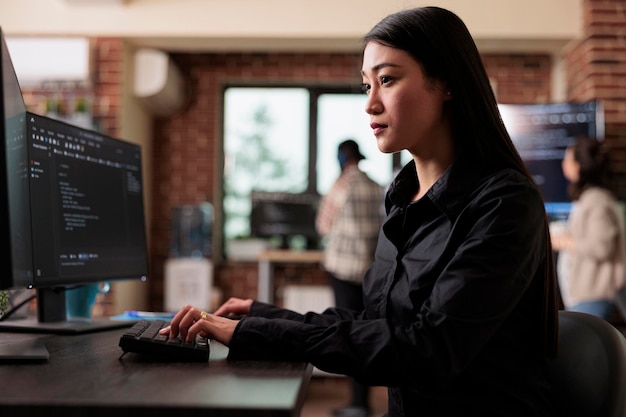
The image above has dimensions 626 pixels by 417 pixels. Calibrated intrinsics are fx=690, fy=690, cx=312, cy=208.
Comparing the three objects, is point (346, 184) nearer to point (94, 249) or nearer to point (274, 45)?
point (274, 45)

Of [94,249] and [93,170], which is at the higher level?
[93,170]

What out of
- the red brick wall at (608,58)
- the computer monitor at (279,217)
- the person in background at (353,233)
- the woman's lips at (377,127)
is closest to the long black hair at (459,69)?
the woman's lips at (377,127)

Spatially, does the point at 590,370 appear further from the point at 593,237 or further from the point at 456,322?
the point at 593,237

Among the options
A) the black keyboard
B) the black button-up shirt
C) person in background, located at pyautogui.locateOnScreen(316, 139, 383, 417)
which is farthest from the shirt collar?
person in background, located at pyautogui.locateOnScreen(316, 139, 383, 417)

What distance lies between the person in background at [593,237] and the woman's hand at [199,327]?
281cm

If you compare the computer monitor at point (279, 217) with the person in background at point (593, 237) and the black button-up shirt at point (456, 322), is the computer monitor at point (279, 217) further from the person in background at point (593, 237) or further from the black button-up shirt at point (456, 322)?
the black button-up shirt at point (456, 322)

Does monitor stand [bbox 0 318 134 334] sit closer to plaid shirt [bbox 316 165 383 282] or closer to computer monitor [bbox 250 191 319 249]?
plaid shirt [bbox 316 165 383 282]

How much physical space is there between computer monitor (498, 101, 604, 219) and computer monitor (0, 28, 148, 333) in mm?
3403

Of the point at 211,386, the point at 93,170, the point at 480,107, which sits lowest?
the point at 211,386

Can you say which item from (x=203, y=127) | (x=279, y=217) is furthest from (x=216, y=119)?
(x=279, y=217)

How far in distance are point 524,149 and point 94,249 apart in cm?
370

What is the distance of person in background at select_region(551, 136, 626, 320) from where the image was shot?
11.4 ft

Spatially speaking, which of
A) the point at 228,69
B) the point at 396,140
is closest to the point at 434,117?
the point at 396,140

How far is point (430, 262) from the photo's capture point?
1.20m
